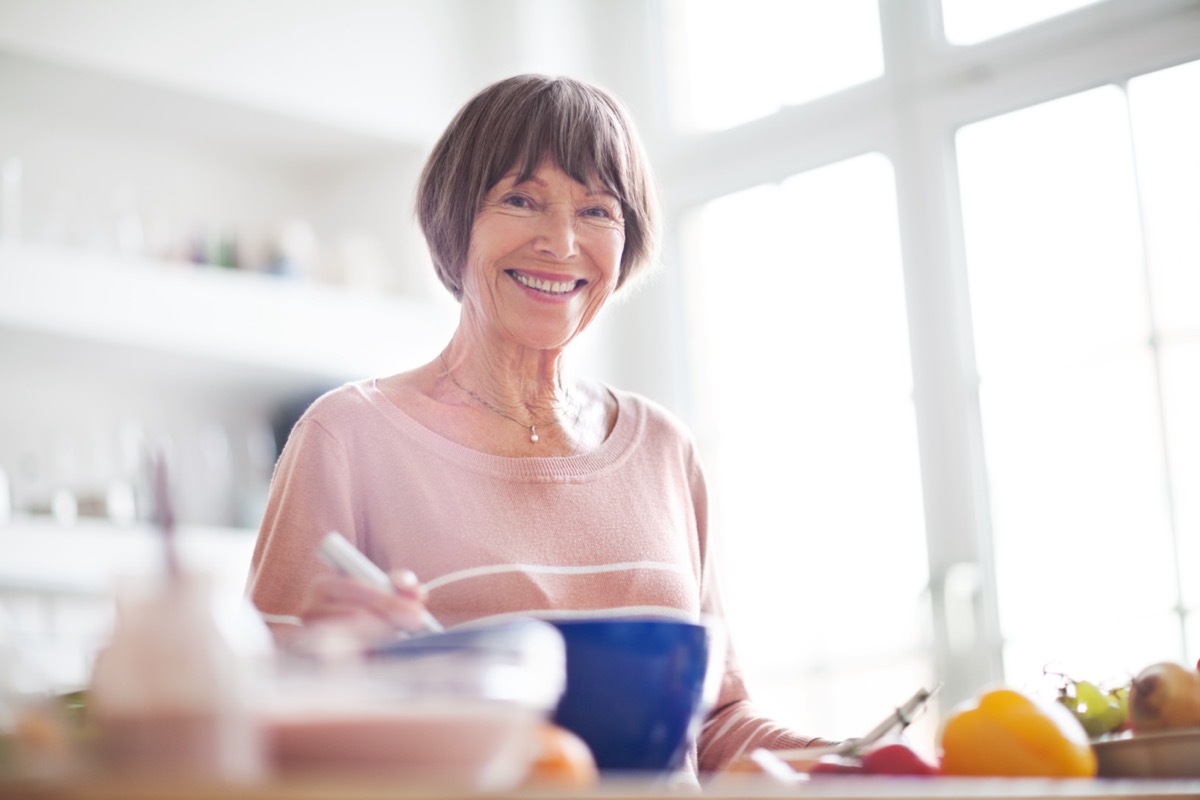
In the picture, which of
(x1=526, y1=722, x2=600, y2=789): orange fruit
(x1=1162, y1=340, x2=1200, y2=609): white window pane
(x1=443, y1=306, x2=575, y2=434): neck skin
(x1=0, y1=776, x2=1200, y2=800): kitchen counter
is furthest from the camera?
(x1=1162, y1=340, x2=1200, y2=609): white window pane

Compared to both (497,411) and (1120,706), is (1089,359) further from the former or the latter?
(1120,706)

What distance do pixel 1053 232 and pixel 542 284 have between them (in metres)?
2.12

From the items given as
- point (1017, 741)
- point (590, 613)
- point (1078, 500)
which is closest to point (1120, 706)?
point (1017, 741)

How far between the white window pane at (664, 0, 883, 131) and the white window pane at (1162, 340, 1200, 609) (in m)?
1.03

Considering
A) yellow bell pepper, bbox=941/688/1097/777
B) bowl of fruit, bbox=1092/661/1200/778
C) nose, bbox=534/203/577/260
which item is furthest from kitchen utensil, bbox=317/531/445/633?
nose, bbox=534/203/577/260

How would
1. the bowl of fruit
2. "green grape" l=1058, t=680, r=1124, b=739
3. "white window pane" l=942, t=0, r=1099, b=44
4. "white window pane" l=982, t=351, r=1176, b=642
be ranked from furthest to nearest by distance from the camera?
1. "white window pane" l=942, t=0, r=1099, b=44
2. "white window pane" l=982, t=351, r=1176, b=642
3. "green grape" l=1058, t=680, r=1124, b=739
4. the bowl of fruit

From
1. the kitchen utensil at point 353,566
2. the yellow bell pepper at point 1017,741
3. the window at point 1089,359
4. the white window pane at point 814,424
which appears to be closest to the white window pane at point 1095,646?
the window at point 1089,359

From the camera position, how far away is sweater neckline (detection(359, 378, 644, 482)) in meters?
1.51

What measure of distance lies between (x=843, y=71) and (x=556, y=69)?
85 cm

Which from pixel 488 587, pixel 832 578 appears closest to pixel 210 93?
pixel 832 578

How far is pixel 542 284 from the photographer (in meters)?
1.60

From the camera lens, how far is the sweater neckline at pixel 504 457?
4.96 ft

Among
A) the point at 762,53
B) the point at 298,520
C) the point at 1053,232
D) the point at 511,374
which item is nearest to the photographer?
the point at 298,520

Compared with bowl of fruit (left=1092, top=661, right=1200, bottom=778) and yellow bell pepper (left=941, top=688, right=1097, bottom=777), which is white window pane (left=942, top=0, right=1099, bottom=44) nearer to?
bowl of fruit (left=1092, top=661, right=1200, bottom=778)
